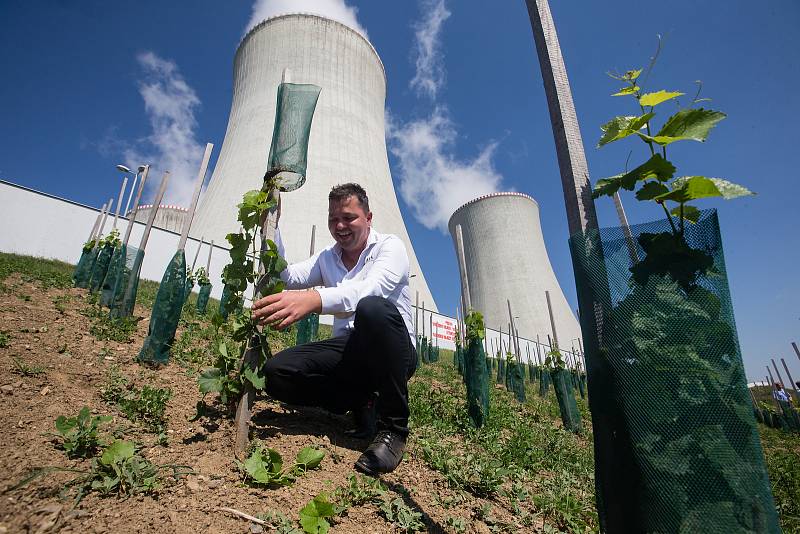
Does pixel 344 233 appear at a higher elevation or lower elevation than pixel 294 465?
higher

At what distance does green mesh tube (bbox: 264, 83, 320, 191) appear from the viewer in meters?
1.80

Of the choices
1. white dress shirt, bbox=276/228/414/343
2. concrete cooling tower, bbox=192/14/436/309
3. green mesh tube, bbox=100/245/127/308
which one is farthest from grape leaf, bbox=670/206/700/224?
concrete cooling tower, bbox=192/14/436/309

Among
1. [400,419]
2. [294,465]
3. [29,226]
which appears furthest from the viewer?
[29,226]

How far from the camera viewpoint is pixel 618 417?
1.13m

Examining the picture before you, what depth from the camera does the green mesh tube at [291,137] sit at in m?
1.80

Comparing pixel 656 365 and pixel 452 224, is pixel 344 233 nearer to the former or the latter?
pixel 656 365

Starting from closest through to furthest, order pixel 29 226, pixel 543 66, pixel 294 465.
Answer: pixel 294 465 < pixel 543 66 < pixel 29 226

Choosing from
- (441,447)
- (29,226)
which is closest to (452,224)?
(29,226)

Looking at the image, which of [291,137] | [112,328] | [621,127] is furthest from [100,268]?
[621,127]

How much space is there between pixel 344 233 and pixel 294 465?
41.7 inches

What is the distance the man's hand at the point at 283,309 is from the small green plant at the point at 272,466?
463 millimetres

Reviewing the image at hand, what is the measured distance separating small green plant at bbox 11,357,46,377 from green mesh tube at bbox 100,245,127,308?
9.49ft

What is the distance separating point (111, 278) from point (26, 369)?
3.98m

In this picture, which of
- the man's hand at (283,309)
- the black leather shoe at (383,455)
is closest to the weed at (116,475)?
the man's hand at (283,309)
